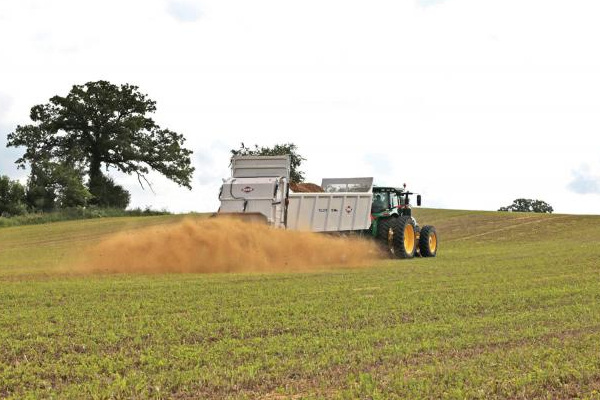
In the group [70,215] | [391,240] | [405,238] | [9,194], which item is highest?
[9,194]

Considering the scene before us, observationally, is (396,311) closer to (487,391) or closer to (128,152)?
(487,391)

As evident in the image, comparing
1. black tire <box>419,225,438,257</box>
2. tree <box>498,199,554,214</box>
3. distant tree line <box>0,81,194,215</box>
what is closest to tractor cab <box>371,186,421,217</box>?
black tire <box>419,225,438,257</box>

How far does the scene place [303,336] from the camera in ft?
24.8

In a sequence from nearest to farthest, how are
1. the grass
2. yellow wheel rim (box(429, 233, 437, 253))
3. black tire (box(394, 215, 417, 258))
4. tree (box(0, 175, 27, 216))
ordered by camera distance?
black tire (box(394, 215, 417, 258)) → yellow wheel rim (box(429, 233, 437, 253)) → the grass → tree (box(0, 175, 27, 216))

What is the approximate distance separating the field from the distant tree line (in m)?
38.6

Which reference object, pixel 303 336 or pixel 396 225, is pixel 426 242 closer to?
pixel 396 225

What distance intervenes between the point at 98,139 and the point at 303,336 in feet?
157

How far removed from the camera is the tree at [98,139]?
51438mm

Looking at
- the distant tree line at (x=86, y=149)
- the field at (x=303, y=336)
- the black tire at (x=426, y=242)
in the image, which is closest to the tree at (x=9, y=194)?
the distant tree line at (x=86, y=149)

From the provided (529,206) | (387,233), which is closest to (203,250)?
(387,233)

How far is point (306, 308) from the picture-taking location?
9.61m

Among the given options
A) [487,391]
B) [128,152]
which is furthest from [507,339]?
[128,152]

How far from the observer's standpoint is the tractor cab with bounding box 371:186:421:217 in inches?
830

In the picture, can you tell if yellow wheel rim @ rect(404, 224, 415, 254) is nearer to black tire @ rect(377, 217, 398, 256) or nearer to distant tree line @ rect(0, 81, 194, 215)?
black tire @ rect(377, 217, 398, 256)
